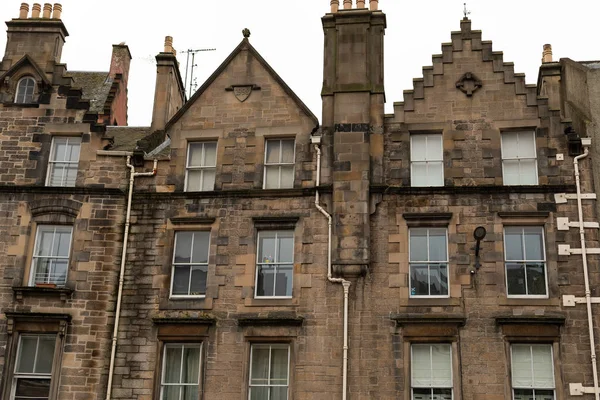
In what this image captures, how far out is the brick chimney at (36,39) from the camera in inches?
1096

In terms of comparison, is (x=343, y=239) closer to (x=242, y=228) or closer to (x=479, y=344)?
(x=242, y=228)

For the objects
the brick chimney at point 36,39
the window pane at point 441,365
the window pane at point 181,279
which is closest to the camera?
the window pane at point 441,365

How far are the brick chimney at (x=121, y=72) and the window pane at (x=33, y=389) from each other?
1280 cm

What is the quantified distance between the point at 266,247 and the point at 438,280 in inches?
202

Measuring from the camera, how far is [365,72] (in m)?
25.7

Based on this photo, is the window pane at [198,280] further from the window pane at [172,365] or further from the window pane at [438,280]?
the window pane at [438,280]

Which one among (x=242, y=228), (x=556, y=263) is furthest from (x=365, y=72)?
(x=556, y=263)

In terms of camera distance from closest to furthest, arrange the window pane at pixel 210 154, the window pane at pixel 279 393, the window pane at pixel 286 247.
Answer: the window pane at pixel 279 393 < the window pane at pixel 286 247 < the window pane at pixel 210 154

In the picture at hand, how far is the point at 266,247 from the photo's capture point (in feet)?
80.9

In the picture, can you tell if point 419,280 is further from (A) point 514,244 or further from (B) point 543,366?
(B) point 543,366

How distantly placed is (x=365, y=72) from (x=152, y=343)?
10.4m

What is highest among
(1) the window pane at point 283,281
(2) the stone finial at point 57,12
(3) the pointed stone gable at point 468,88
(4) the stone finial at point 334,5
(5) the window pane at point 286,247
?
(2) the stone finial at point 57,12

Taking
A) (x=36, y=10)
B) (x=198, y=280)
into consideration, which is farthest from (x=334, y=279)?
(x=36, y=10)

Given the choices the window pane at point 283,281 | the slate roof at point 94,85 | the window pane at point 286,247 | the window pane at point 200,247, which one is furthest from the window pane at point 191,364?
the slate roof at point 94,85
